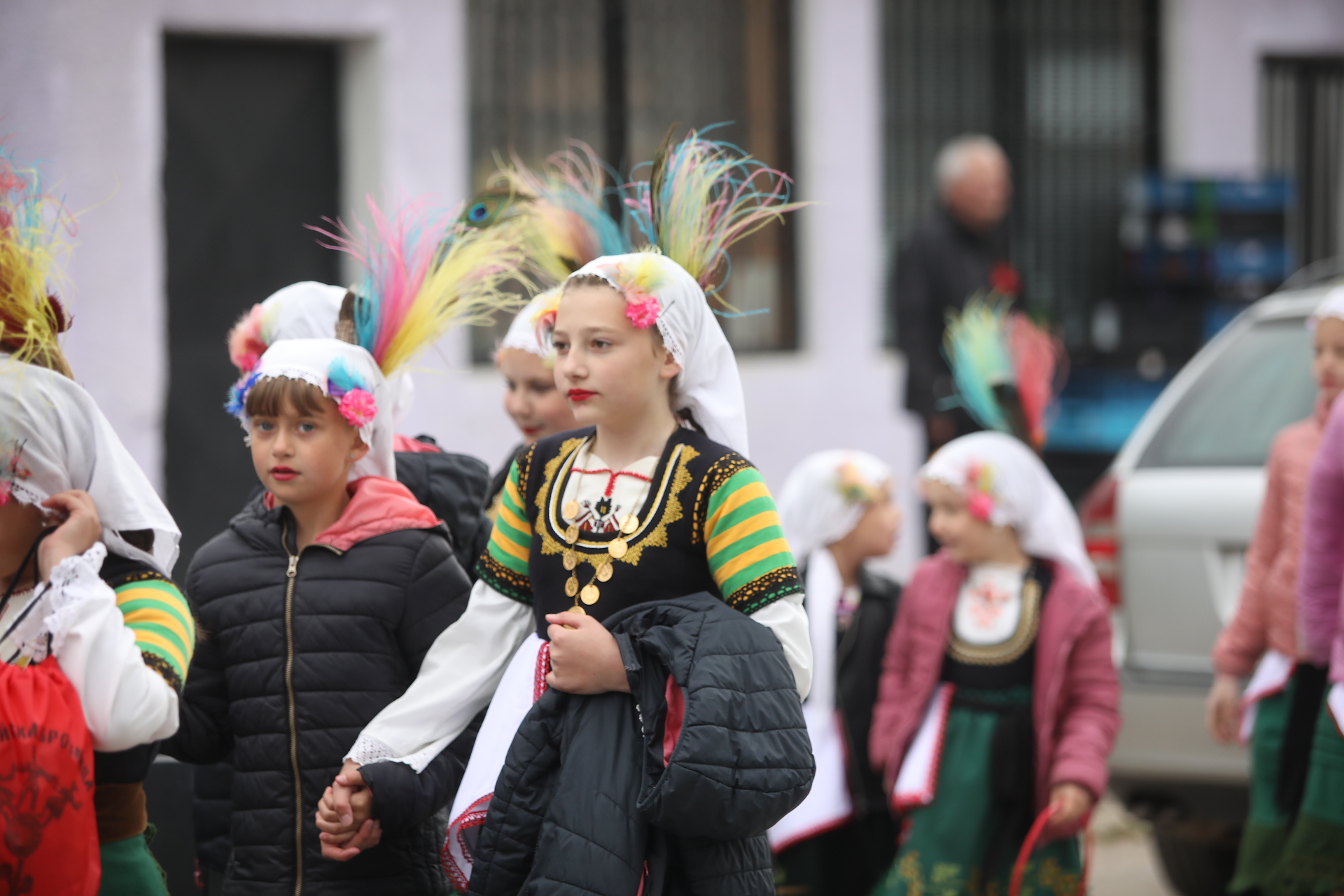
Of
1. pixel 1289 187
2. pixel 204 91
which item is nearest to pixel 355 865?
pixel 204 91

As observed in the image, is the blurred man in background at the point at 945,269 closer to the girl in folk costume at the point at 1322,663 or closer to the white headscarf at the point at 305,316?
the girl in folk costume at the point at 1322,663

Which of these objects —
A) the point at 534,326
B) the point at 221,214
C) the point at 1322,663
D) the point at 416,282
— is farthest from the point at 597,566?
the point at 221,214

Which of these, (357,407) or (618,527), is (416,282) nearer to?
(357,407)

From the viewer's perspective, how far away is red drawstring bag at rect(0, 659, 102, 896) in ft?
8.11

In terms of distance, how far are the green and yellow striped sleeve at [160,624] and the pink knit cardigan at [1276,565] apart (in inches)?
115

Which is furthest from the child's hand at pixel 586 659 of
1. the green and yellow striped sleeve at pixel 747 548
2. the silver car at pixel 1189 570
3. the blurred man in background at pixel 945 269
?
the blurred man in background at pixel 945 269

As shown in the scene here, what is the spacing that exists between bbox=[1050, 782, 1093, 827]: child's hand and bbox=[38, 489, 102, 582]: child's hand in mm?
2497

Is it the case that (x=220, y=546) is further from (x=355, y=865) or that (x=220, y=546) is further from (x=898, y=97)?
(x=898, y=97)

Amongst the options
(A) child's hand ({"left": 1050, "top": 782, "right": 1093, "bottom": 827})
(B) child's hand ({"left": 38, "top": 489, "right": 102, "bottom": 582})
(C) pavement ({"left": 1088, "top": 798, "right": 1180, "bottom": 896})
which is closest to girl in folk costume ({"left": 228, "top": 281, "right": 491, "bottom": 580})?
(B) child's hand ({"left": 38, "top": 489, "right": 102, "bottom": 582})

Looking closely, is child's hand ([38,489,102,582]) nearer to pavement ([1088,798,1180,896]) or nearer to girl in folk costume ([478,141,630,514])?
girl in folk costume ([478,141,630,514])

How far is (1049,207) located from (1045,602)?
656cm

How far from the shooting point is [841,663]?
4.68 metres

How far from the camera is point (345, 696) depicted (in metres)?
3.06

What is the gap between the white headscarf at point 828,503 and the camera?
4.84m
